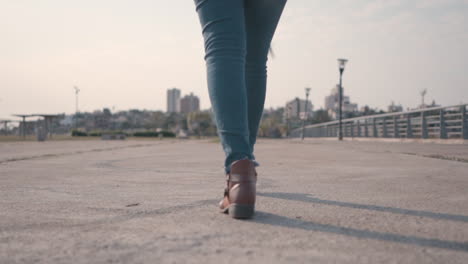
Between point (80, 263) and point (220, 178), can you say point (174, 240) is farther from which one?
point (220, 178)

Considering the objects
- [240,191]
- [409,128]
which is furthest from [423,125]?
[240,191]

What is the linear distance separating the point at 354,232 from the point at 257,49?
3.72 ft

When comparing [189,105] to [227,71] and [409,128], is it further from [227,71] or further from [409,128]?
[227,71]

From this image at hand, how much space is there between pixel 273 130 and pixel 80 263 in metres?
73.5

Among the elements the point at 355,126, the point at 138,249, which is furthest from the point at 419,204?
the point at 355,126

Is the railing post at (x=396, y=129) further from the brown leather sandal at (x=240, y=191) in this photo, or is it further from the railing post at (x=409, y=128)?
the brown leather sandal at (x=240, y=191)

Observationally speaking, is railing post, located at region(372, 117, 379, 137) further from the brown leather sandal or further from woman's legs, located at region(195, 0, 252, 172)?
the brown leather sandal

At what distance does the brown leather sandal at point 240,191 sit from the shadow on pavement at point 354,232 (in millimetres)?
51

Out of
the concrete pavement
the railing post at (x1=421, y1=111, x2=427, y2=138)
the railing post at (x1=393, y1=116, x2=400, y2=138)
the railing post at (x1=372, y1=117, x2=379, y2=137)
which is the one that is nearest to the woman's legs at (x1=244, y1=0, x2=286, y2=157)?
the concrete pavement

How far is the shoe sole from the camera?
129cm

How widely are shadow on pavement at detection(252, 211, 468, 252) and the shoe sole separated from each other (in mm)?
28

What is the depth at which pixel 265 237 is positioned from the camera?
1.04 metres

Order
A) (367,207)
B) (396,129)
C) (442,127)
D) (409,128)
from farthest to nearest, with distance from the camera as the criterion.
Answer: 1. (396,129)
2. (409,128)
3. (442,127)
4. (367,207)

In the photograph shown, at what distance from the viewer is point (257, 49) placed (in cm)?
196
